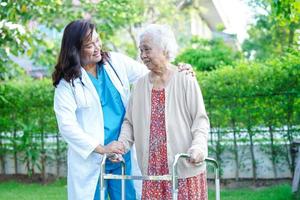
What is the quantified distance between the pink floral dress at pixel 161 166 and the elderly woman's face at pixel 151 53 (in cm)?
15

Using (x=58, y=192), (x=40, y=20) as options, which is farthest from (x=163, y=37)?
(x=40, y=20)

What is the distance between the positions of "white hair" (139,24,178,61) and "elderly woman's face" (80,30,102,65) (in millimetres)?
400

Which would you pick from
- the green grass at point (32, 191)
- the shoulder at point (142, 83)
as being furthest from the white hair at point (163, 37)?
the green grass at point (32, 191)

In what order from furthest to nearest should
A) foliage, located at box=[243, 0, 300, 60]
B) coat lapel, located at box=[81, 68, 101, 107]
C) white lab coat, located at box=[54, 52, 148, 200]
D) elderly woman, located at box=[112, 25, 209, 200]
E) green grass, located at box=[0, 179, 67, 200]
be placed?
foliage, located at box=[243, 0, 300, 60]
green grass, located at box=[0, 179, 67, 200]
coat lapel, located at box=[81, 68, 101, 107]
white lab coat, located at box=[54, 52, 148, 200]
elderly woman, located at box=[112, 25, 209, 200]

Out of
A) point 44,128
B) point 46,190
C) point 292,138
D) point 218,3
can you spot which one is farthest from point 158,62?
point 218,3

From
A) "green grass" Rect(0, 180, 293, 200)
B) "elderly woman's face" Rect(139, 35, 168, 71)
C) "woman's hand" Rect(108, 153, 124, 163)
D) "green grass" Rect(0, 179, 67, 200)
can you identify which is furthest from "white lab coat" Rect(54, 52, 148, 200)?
"green grass" Rect(0, 179, 67, 200)

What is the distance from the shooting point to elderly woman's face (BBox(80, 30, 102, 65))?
3.69 meters

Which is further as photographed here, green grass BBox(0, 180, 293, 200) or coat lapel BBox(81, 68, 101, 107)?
green grass BBox(0, 180, 293, 200)

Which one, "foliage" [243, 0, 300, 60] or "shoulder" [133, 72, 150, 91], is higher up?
"foliage" [243, 0, 300, 60]

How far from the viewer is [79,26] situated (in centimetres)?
369

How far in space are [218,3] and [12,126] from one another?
13.1m

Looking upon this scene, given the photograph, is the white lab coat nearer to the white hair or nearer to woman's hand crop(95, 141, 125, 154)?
woman's hand crop(95, 141, 125, 154)

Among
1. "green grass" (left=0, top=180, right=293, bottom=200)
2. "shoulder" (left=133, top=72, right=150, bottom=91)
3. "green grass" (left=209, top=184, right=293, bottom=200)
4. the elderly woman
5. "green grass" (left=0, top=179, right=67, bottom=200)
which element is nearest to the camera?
Answer: the elderly woman

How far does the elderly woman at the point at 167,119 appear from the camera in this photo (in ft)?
10.9
